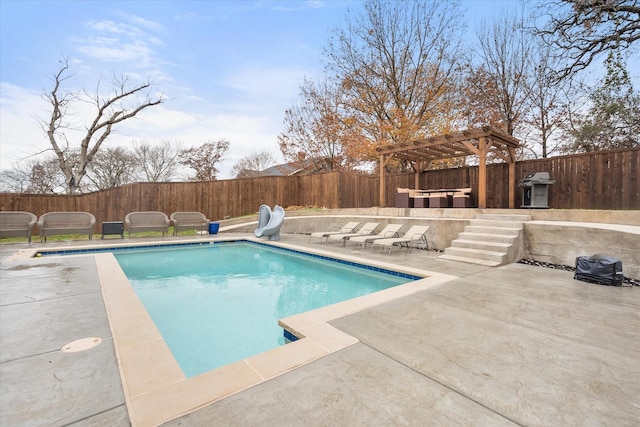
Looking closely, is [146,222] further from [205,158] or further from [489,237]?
[205,158]

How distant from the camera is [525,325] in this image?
2.77m

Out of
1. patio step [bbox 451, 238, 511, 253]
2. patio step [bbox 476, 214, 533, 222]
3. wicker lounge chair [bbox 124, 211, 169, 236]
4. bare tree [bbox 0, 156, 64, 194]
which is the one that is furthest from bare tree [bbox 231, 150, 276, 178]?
patio step [bbox 451, 238, 511, 253]

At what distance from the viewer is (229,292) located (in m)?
5.00

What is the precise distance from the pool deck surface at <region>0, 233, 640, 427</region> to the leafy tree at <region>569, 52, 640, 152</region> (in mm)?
11341

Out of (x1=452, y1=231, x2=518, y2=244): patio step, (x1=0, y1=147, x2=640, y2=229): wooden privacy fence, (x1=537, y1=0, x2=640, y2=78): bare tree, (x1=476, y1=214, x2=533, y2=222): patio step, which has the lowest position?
(x1=452, y1=231, x2=518, y2=244): patio step

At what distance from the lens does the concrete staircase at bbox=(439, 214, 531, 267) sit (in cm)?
577

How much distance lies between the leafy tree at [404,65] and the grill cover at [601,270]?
368 inches

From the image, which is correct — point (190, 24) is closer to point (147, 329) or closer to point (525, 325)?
point (147, 329)

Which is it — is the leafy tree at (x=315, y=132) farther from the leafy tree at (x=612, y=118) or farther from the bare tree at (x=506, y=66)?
the leafy tree at (x=612, y=118)

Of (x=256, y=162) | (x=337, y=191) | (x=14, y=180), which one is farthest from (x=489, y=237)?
(x=256, y=162)

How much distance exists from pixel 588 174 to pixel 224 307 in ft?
31.8

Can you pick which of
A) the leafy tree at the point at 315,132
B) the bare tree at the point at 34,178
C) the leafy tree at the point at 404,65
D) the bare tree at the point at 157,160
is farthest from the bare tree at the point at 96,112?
the leafy tree at the point at 404,65

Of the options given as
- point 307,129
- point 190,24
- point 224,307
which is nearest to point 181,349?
point 224,307

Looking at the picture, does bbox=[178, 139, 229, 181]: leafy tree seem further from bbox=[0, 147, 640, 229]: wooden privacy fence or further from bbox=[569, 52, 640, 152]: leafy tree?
bbox=[569, 52, 640, 152]: leafy tree
